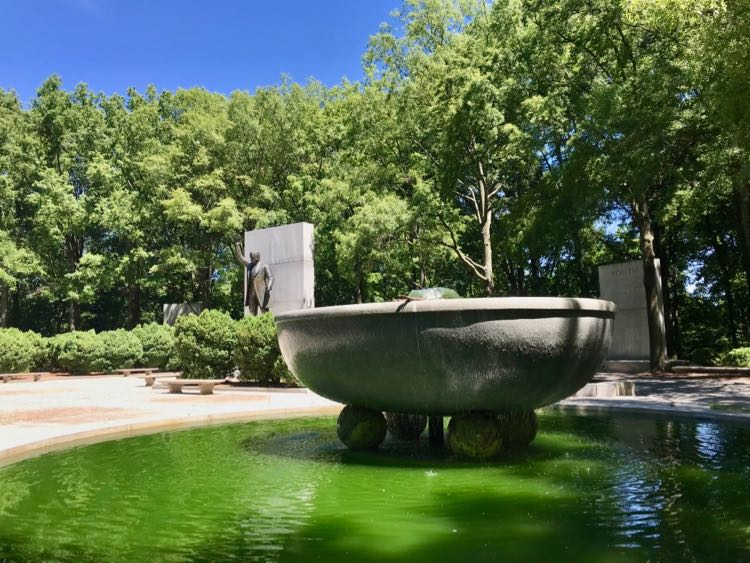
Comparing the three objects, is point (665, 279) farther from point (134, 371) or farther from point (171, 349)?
point (134, 371)

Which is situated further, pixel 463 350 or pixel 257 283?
pixel 257 283

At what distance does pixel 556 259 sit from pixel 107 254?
87.2ft

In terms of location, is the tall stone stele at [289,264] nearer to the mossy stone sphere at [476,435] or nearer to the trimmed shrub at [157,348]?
the trimmed shrub at [157,348]

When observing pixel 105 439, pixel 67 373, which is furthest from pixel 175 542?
pixel 67 373

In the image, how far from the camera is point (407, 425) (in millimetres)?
7098

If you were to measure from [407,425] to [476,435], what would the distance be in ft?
4.68

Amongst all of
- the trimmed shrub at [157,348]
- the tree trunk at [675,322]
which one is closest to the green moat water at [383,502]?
the trimmed shrub at [157,348]

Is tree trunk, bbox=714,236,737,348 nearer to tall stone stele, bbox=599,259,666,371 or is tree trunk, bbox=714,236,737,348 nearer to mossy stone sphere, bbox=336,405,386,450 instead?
tall stone stele, bbox=599,259,666,371

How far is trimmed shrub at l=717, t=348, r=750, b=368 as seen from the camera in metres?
20.6

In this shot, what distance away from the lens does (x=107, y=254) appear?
123 ft

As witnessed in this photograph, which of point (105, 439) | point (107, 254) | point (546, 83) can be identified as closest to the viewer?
point (105, 439)

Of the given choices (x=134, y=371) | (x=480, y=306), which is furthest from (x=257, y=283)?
(x=480, y=306)

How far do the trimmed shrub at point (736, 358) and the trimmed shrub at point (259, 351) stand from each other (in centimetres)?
1541

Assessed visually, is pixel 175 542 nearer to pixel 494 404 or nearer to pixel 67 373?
pixel 494 404
